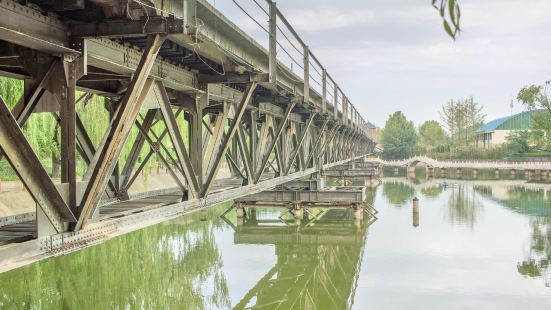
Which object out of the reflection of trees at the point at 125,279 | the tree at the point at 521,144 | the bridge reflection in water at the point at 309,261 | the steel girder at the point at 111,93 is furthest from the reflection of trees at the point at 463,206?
the tree at the point at 521,144

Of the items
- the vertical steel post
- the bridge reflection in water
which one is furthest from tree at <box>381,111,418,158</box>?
the vertical steel post

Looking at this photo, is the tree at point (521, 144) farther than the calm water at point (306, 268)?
Yes

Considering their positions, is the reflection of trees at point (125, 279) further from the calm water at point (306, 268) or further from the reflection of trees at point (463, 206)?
the reflection of trees at point (463, 206)

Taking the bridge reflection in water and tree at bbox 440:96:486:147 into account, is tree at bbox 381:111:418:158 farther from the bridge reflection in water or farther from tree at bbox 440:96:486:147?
the bridge reflection in water

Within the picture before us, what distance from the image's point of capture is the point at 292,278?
66.4 feet

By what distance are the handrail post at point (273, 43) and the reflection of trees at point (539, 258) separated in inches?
513

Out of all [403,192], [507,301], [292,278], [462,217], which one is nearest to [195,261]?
[292,278]

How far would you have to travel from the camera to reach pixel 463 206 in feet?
136

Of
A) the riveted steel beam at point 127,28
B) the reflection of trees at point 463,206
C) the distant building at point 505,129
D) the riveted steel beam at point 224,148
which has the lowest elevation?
the reflection of trees at point 463,206

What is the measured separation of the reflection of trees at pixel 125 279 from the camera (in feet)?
53.9

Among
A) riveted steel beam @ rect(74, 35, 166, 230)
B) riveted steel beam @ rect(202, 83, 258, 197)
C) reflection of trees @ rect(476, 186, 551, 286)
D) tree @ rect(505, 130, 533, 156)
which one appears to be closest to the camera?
riveted steel beam @ rect(74, 35, 166, 230)

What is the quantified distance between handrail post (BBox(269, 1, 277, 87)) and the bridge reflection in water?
25.8 ft

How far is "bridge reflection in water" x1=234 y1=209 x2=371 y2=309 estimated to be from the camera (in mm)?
17625

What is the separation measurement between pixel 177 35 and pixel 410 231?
973 inches
